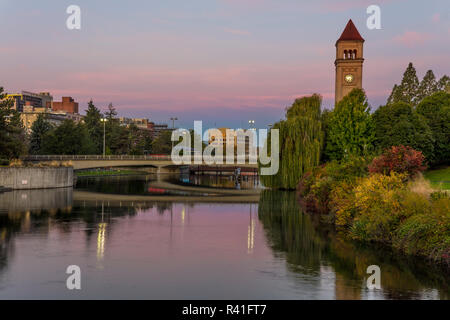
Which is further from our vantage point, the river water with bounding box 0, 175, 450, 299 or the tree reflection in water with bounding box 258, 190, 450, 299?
the tree reflection in water with bounding box 258, 190, 450, 299

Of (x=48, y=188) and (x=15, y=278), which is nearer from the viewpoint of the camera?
(x=15, y=278)

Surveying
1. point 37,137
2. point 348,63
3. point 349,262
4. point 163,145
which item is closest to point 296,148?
point 349,262

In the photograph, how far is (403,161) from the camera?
27469 millimetres

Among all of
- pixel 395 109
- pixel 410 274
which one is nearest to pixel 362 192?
pixel 410 274

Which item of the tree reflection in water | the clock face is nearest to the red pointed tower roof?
the clock face

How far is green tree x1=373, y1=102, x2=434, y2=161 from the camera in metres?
52.9

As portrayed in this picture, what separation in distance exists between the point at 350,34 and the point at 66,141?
198 ft

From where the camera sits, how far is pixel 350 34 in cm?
8806

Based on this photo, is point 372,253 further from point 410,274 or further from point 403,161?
point 403,161

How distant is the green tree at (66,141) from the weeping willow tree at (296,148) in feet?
177

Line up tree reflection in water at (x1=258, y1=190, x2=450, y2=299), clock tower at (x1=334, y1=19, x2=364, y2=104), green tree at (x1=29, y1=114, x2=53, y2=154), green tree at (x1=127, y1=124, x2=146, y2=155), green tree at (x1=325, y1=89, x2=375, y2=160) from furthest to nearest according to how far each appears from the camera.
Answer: green tree at (x1=127, y1=124, x2=146, y2=155)
green tree at (x1=29, y1=114, x2=53, y2=154)
clock tower at (x1=334, y1=19, x2=364, y2=104)
green tree at (x1=325, y1=89, x2=375, y2=160)
tree reflection in water at (x1=258, y1=190, x2=450, y2=299)

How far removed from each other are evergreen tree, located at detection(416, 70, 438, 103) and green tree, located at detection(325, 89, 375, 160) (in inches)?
1519

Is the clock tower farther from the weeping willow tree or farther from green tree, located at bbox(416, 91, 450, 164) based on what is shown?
the weeping willow tree
